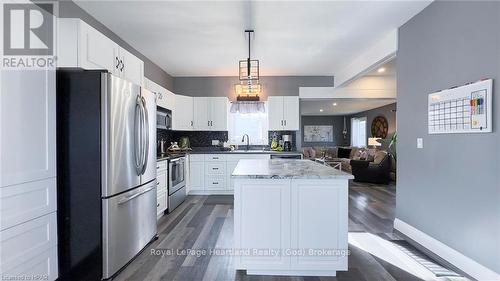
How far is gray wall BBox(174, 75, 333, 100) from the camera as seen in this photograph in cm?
596

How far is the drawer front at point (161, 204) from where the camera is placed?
385 centimetres

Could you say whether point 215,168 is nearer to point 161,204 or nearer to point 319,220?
point 161,204

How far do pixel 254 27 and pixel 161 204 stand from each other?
276cm

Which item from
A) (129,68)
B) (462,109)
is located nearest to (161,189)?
(129,68)

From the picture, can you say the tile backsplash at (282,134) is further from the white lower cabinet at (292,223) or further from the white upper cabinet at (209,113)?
the white lower cabinet at (292,223)

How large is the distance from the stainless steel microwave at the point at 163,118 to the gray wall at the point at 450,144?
3.65 metres

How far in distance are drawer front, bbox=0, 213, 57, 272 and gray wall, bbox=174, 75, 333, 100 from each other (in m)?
4.30

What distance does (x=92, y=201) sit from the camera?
2.24 m

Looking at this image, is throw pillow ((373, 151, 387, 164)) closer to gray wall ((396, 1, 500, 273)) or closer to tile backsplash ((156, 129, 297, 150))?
tile backsplash ((156, 129, 297, 150))

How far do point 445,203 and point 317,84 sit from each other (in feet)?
12.6

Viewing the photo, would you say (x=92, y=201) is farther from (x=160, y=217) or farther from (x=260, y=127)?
(x=260, y=127)

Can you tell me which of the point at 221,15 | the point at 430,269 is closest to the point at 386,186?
the point at 430,269

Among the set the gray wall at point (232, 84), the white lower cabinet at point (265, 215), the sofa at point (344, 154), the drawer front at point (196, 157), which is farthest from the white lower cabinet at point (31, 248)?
the sofa at point (344, 154)

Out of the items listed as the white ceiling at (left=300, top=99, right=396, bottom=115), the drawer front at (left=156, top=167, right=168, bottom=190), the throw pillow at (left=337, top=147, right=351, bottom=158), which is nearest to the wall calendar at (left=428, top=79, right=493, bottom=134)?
the drawer front at (left=156, top=167, right=168, bottom=190)
